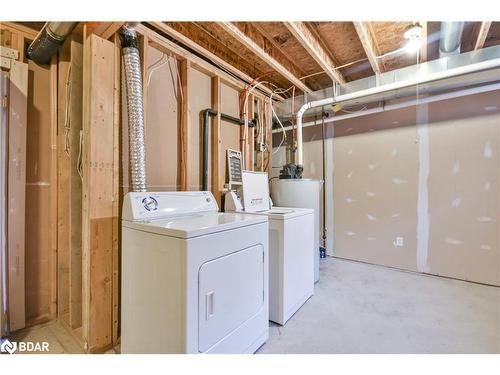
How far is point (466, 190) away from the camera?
9.02ft

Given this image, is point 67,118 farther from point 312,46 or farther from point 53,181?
point 312,46

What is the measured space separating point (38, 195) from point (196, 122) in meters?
1.50

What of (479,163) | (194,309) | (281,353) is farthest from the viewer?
(479,163)

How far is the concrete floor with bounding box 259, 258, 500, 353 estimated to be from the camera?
5.43ft

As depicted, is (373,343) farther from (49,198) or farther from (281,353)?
(49,198)

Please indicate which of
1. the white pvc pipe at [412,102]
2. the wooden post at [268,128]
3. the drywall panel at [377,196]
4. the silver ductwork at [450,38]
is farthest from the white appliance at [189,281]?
the white pvc pipe at [412,102]

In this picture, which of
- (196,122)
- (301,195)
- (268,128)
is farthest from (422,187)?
(196,122)

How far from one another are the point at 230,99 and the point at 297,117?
99 cm

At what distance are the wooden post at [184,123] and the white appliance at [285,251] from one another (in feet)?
1.54

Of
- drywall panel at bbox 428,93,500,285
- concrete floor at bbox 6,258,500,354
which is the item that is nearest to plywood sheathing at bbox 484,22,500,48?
drywall panel at bbox 428,93,500,285

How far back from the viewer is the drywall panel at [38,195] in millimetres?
1981

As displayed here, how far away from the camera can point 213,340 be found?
4.34 ft

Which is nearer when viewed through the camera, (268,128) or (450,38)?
(450,38)
